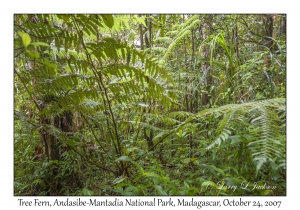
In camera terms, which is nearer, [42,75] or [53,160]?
[42,75]

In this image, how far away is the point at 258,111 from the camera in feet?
3.37

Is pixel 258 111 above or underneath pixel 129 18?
underneath

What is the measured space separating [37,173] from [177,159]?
1174 millimetres

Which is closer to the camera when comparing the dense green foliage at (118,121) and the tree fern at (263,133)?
the tree fern at (263,133)

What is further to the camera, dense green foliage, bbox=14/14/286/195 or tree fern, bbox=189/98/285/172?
dense green foliage, bbox=14/14/286/195

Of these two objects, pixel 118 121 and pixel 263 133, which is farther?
pixel 118 121

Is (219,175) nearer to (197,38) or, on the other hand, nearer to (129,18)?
(129,18)
